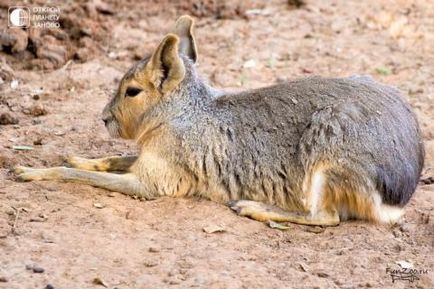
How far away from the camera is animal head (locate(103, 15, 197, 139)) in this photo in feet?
18.6

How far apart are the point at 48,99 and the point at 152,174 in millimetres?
2124

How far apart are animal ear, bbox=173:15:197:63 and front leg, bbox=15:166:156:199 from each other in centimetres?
105

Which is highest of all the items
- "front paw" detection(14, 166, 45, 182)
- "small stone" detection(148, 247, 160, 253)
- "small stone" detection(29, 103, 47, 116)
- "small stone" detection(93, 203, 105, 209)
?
"small stone" detection(29, 103, 47, 116)

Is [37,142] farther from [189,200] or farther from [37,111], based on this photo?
[189,200]

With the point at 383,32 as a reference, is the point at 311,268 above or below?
below

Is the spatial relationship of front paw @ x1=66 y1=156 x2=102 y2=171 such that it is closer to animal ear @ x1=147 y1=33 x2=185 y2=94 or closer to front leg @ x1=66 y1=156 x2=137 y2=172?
front leg @ x1=66 y1=156 x2=137 y2=172

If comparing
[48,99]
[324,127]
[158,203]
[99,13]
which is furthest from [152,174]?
[99,13]

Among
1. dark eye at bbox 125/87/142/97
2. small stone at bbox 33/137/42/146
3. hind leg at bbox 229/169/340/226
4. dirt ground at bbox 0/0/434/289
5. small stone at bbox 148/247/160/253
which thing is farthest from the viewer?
small stone at bbox 33/137/42/146

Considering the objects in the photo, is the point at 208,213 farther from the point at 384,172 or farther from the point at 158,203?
the point at 384,172

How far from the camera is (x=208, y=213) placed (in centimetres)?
545

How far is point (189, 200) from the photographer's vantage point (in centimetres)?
564

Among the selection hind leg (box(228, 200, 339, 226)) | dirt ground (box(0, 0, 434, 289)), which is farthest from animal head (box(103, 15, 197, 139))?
hind leg (box(228, 200, 339, 226))

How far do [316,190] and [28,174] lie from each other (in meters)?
1.90

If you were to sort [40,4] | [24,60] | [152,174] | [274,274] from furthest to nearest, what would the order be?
[40,4], [24,60], [152,174], [274,274]
